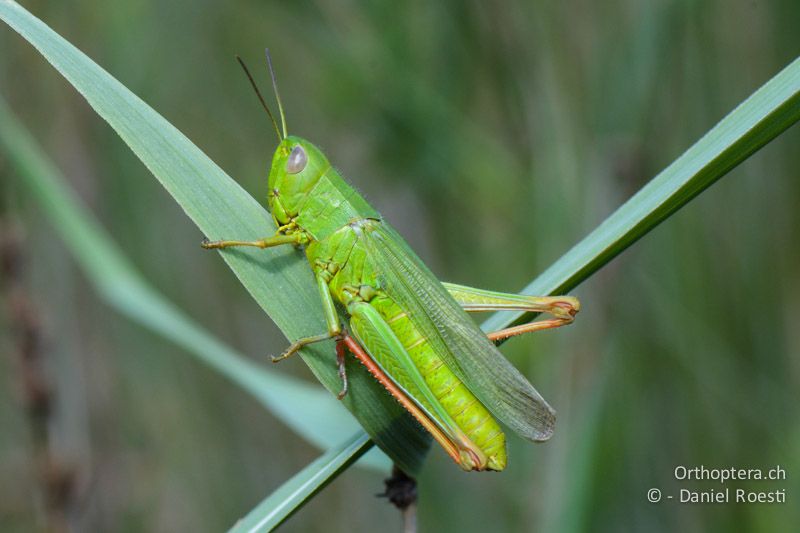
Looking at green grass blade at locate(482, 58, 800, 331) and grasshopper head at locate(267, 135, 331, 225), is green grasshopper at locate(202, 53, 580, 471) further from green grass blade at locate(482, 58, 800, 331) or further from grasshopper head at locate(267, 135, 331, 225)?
green grass blade at locate(482, 58, 800, 331)

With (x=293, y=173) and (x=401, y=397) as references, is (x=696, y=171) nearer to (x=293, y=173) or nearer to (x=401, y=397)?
(x=401, y=397)

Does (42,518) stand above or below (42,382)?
below

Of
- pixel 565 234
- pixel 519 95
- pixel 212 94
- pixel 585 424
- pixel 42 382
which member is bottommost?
pixel 585 424

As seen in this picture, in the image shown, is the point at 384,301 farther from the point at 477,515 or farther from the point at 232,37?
the point at 232,37

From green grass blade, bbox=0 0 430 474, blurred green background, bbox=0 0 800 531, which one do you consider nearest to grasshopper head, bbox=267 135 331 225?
green grass blade, bbox=0 0 430 474

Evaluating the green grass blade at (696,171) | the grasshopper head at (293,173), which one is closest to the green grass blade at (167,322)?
the grasshopper head at (293,173)

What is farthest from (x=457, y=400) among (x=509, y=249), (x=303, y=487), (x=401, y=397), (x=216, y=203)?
(x=509, y=249)

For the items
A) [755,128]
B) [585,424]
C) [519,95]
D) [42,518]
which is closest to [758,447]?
[585,424]
